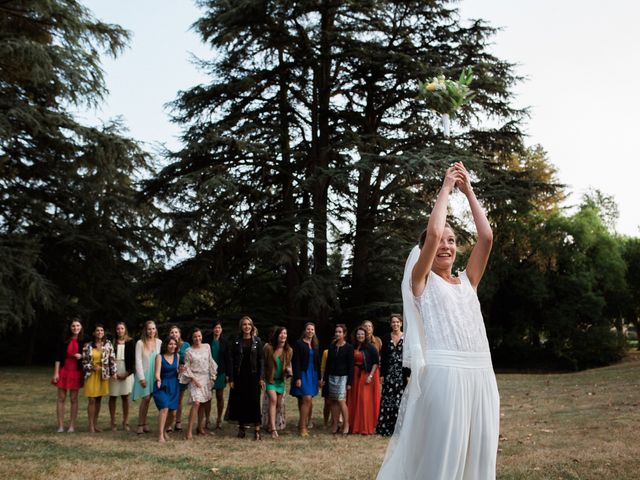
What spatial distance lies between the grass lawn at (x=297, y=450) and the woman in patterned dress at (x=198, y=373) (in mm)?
579

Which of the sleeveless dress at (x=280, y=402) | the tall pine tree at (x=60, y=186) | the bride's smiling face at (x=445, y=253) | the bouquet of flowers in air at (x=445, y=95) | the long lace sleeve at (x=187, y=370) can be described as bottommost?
the sleeveless dress at (x=280, y=402)

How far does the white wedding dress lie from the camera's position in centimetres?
348

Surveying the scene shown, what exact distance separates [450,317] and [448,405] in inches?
18.1

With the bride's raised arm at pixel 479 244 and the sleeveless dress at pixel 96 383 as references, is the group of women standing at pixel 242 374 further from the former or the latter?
the bride's raised arm at pixel 479 244

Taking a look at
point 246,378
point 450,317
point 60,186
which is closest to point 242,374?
point 246,378

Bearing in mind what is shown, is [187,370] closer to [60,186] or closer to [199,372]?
[199,372]

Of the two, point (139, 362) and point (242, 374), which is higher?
point (139, 362)

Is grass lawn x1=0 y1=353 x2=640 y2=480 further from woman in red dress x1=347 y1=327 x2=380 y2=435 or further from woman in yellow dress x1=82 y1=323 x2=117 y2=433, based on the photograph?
woman in red dress x1=347 y1=327 x2=380 y2=435

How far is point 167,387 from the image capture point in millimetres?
10570

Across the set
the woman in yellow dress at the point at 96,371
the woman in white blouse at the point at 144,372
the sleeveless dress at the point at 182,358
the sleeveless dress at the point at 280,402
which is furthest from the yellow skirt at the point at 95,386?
the sleeveless dress at the point at 280,402

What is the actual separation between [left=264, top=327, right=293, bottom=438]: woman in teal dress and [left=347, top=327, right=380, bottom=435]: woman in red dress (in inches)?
45.2

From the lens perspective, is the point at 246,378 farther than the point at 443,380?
Yes

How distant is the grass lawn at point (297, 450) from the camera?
7500 mm

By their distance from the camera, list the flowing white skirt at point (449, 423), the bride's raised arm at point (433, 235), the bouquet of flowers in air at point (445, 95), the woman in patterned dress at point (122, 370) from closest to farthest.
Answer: the flowing white skirt at point (449, 423), the bride's raised arm at point (433, 235), the bouquet of flowers in air at point (445, 95), the woman in patterned dress at point (122, 370)
